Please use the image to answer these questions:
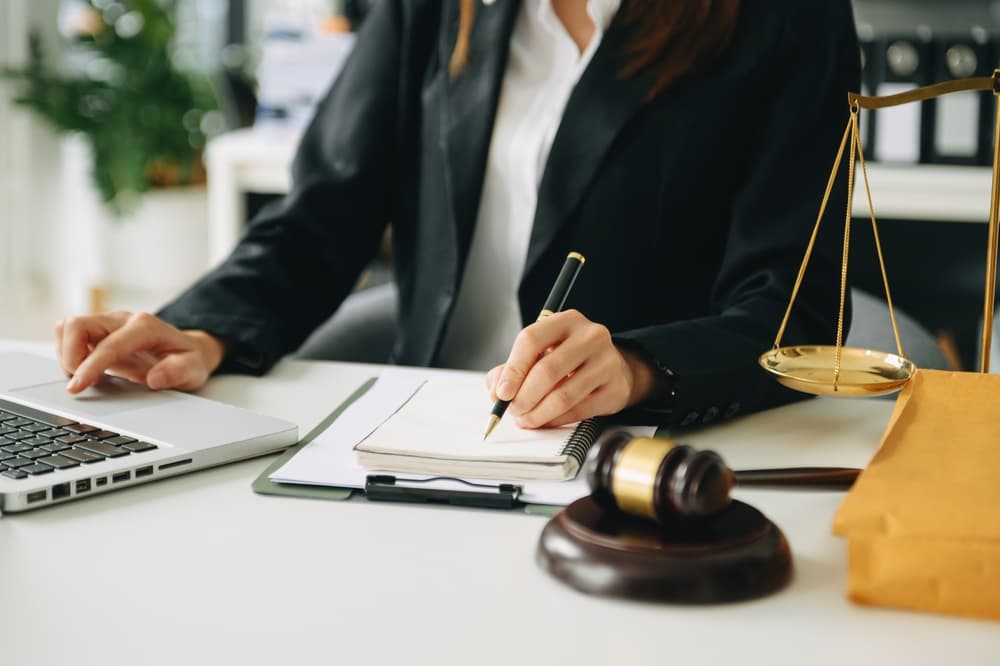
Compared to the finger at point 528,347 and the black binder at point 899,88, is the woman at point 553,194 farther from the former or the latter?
the black binder at point 899,88

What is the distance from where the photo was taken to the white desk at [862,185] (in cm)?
251

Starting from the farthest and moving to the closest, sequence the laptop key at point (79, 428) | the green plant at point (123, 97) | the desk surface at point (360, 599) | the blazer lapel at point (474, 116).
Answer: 1. the green plant at point (123, 97)
2. the blazer lapel at point (474, 116)
3. the laptop key at point (79, 428)
4. the desk surface at point (360, 599)

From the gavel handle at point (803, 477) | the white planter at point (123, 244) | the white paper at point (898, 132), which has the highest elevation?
the white paper at point (898, 132)

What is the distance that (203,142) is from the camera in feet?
13.6

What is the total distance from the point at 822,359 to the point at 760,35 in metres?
0.47

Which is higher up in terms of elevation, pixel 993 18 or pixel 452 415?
pixel 993 18

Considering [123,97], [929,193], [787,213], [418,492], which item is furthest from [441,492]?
[123,97]

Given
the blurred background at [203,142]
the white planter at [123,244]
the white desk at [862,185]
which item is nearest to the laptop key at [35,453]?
the white desk at [862,185]

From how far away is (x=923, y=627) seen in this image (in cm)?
61

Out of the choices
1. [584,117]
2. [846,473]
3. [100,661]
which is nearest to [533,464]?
[846,473]

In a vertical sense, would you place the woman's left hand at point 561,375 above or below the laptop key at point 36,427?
above

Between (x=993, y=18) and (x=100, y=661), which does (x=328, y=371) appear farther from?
(x=993, y=18)

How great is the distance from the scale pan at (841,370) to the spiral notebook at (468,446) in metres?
0.16

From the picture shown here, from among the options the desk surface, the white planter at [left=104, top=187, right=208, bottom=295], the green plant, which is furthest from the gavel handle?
the white planter at [left=104, top=187, right=208, bottom=295]
